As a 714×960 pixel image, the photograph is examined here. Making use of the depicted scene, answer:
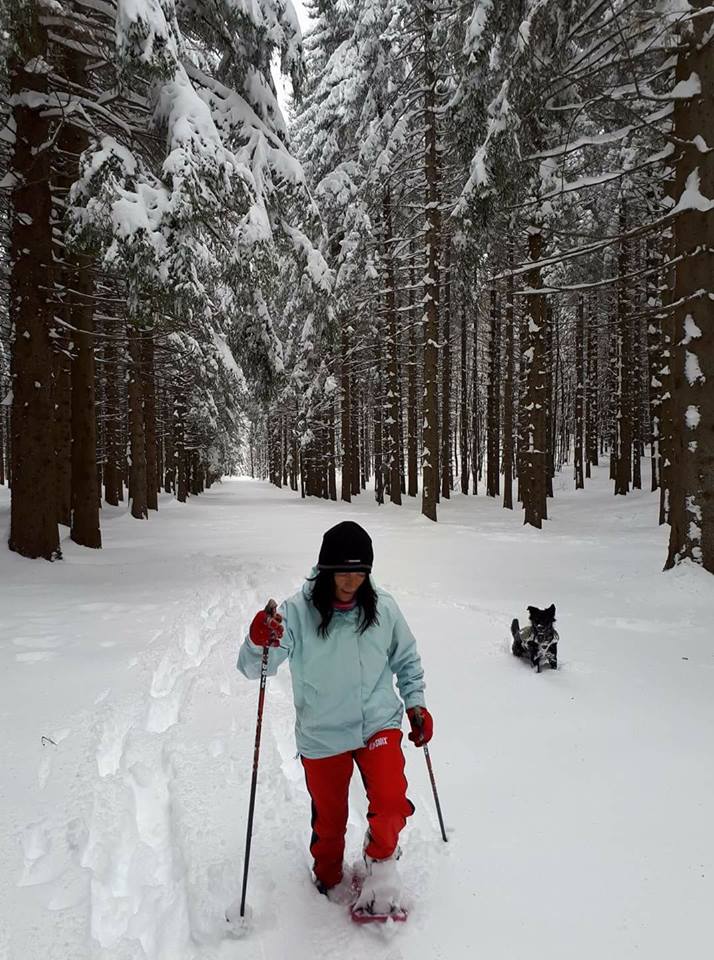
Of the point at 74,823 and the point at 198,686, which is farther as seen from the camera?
the point at 198,686

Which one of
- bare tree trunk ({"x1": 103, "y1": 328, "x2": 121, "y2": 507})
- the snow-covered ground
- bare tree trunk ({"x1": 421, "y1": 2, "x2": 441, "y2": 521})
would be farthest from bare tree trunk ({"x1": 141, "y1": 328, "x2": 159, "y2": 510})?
the snow-covered ground

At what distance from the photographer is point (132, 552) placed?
11.7 m

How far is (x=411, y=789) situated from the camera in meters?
3.71

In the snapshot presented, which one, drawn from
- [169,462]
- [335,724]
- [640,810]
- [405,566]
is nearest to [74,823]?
[335,724]

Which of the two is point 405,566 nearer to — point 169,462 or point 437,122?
point 437,122

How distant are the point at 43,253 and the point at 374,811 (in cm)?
948

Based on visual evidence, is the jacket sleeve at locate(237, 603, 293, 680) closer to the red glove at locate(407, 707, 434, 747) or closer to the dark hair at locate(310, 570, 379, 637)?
the dark hair at locate(310, 570, 379, 637)

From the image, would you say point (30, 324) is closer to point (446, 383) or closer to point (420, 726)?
point (420, 726)

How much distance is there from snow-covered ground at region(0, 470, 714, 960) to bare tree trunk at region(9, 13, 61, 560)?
68.7 inches

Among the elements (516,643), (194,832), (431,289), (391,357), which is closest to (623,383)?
(391,357)

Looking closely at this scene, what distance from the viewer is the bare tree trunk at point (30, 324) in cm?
910

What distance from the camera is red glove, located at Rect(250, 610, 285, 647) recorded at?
104 inches

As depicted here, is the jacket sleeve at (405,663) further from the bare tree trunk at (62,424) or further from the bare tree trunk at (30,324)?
the bare tree trunk at (62,424)

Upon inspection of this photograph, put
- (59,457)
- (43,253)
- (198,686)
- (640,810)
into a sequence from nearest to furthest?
(640,810) → (198,686) → (43,253) → (59,457)
